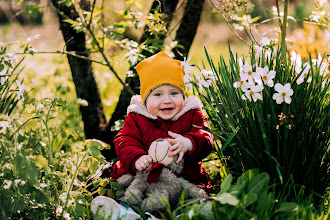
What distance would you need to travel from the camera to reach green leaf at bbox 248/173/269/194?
71.1 inches

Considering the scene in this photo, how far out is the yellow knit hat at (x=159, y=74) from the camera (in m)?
2.34

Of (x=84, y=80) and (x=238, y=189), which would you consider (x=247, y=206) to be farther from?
(x=84, y=80)

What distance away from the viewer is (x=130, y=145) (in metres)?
2.28

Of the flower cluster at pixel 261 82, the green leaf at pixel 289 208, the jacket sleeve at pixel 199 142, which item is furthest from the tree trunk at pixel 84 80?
the green leaf at pixel 289 208

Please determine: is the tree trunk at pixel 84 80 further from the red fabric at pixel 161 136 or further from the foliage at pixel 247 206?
the foliage at pixel 247 206

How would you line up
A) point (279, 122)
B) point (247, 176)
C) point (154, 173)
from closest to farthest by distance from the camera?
point (247, 176)
point (279, 122)
point (154, 173)

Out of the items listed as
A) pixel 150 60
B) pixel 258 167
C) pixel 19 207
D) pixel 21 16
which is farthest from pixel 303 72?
pixel 21 16

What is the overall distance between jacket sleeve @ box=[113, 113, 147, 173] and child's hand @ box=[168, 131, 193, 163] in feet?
0.59

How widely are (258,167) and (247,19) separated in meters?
1.19

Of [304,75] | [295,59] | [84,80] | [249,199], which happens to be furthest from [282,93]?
[84,80]

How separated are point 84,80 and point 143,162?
1442 mm

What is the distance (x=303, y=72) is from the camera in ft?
6.61

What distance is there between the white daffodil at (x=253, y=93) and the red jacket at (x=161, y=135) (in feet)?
1.31

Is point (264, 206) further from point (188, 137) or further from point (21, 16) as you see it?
point (21, 16)
